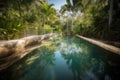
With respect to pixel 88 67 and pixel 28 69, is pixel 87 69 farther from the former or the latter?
pixel 28 69

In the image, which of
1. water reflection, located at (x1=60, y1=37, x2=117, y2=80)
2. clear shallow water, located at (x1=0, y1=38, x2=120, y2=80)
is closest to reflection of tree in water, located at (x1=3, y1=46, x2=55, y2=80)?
clear shallow water, located at (x1=0, y1=38, x2=120, y2=80)

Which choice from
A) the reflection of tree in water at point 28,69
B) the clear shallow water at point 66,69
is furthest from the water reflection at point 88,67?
the reflection of tree in water at point 28,69

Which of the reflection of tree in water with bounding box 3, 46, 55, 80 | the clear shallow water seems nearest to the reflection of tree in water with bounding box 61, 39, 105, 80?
the clear shallow water

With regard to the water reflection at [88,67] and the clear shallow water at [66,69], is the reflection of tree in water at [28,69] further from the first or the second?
the water reflection at [88,67]

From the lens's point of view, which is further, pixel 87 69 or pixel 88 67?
pixel 88 67

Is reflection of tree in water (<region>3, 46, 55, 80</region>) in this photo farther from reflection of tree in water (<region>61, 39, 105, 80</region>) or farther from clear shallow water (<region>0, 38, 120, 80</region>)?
reflection of tree in water (<region>61, 39, 105, 80</region>)

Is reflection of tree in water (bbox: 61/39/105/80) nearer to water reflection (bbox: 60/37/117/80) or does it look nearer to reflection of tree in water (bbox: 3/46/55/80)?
water reflection (bbox: 60/37/117/80)

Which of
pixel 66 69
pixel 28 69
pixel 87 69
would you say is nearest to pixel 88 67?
pixel 87 69

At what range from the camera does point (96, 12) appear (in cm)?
1958

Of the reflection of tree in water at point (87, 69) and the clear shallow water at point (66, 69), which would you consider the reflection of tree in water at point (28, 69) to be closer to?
the clear shallow water at point (66, 69)

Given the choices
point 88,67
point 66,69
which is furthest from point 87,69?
point 66,69

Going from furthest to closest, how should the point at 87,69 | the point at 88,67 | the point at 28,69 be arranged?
the point at 88,67, the point at 28,69, the point at 87,69

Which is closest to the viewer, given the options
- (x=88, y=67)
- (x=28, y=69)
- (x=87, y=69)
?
(x=87, y=69)

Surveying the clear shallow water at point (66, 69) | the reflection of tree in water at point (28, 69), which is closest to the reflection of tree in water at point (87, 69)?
the clear shallow water at point (66, 69)
